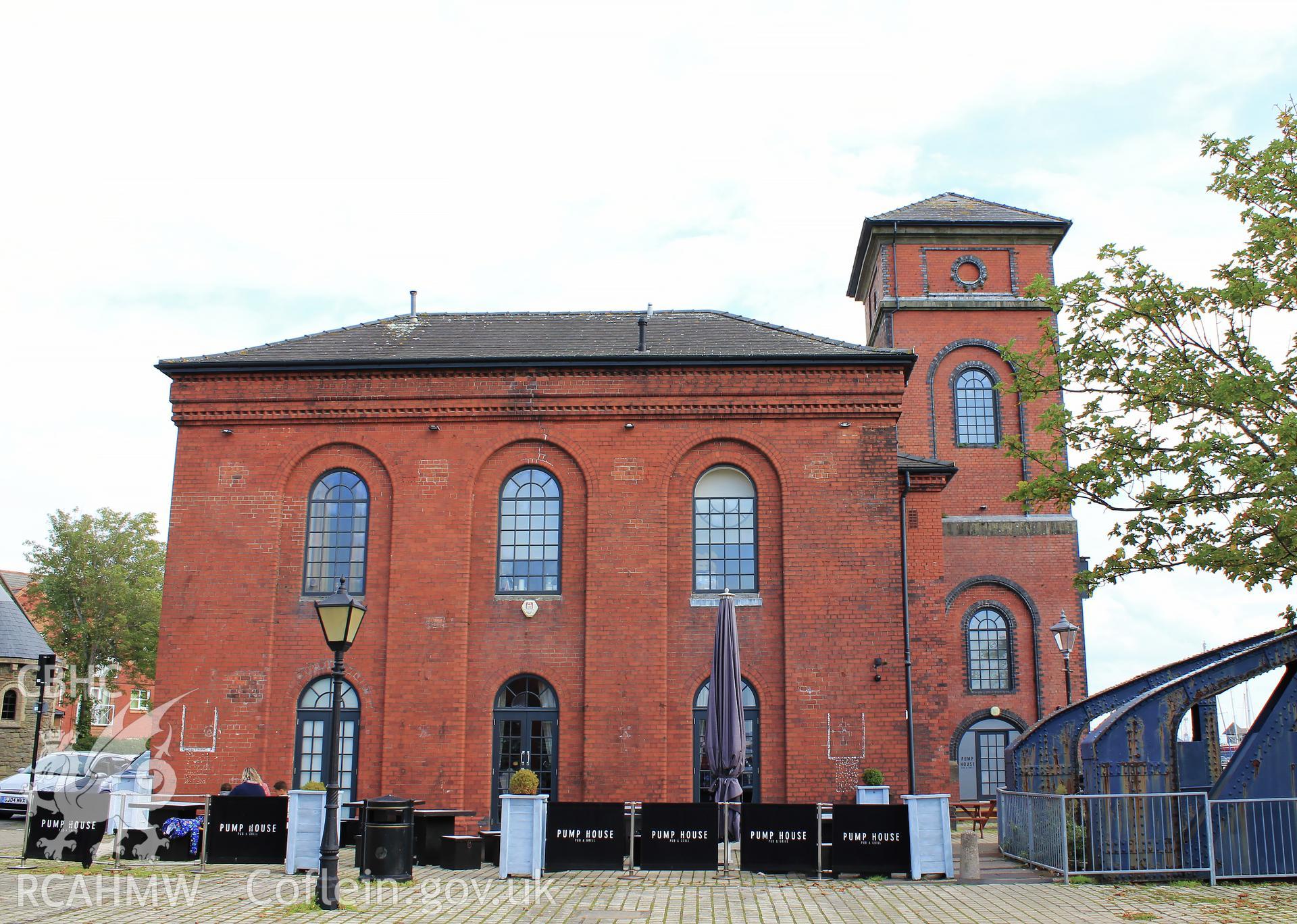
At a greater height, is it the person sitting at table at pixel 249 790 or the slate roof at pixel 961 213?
the slate roof at pixel 961 213

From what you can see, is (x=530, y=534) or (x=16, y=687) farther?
(x=16, y=687)

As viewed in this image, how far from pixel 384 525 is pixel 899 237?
53.2 feet

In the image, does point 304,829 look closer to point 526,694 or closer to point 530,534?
point 526,694

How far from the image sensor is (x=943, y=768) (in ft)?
59.5

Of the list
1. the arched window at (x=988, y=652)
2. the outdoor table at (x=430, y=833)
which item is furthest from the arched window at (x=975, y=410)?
the outdoor table at (x=430, y=833)

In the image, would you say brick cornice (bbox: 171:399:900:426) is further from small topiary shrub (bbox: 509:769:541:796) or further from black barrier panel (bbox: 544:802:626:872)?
black barrier panel (bbox: 544:802:626:872)

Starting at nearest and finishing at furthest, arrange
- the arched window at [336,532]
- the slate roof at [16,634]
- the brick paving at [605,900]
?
the brick paving at [605,900], the arched window at [336,532], the slate roof at [16,634]

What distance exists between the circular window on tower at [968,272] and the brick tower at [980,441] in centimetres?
3

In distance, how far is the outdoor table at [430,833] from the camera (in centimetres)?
1479

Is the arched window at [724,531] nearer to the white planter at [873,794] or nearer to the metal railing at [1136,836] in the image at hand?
the white planter at [873,794]

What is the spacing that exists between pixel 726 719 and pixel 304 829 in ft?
18.7

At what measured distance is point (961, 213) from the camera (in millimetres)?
29078

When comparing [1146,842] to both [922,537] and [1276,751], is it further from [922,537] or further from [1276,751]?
[922,537]

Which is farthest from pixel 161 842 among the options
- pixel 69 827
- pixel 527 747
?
pixel 527 747
